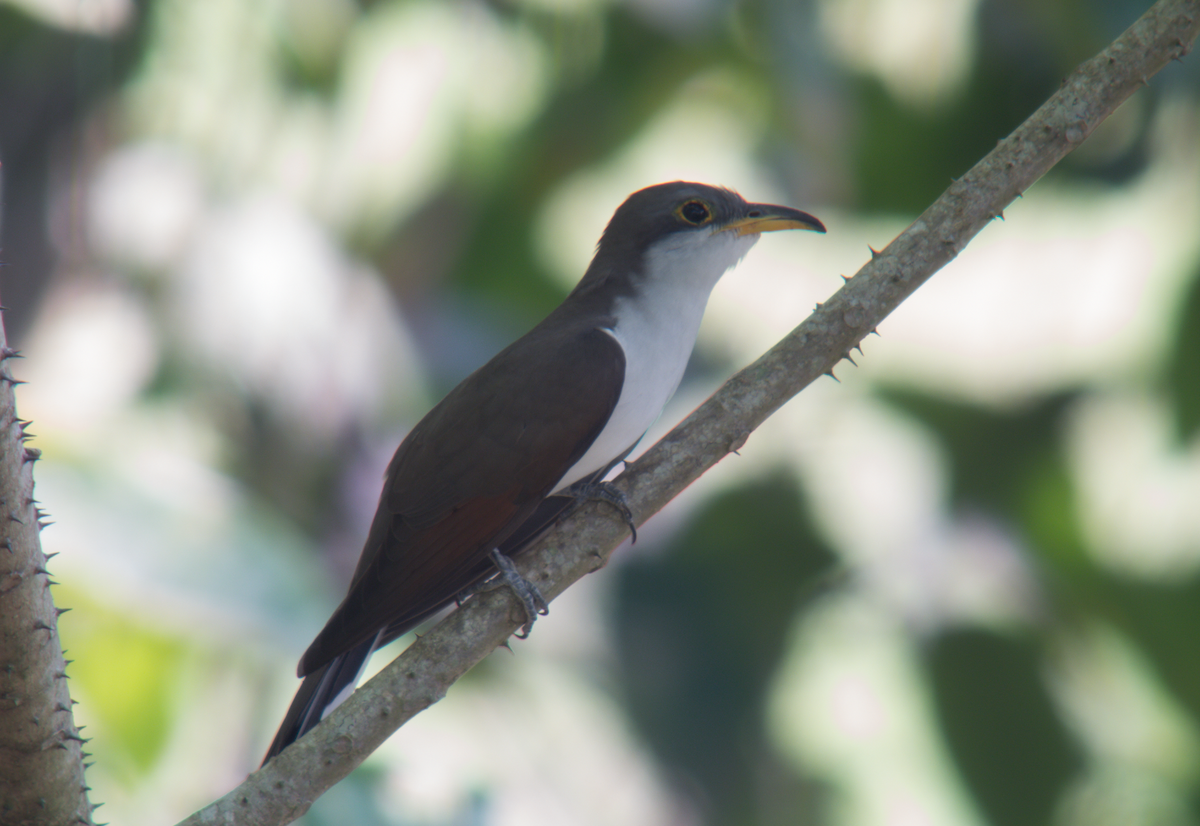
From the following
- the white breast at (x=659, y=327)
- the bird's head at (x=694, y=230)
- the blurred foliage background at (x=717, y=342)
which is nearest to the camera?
the white breast at (x=659, y=327)

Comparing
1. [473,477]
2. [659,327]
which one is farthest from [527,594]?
[659,327]

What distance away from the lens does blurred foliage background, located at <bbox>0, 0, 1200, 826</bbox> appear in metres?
5.36

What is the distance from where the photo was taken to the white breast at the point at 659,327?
98.8 inches

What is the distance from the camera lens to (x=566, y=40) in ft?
18.3

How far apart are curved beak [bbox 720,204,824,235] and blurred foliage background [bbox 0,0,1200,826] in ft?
6.72

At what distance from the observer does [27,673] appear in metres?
1.46

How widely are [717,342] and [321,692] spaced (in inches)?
169

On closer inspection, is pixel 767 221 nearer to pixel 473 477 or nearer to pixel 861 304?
pixel 861 304

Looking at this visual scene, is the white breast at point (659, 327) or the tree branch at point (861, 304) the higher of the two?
the white breast at point (659, 327)

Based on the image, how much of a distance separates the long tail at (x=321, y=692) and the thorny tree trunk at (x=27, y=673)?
1.84ft


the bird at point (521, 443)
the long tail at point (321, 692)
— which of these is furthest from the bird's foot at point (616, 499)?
the long tail at point (321, 692)

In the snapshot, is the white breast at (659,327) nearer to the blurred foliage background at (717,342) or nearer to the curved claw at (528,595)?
the curved claw at (528,595)

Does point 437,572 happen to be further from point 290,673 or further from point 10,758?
point 290,673

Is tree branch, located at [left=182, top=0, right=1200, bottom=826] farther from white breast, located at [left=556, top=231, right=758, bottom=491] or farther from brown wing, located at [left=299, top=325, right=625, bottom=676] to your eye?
white breast, located at [left=556, top=231, right=758, bottom=491]
